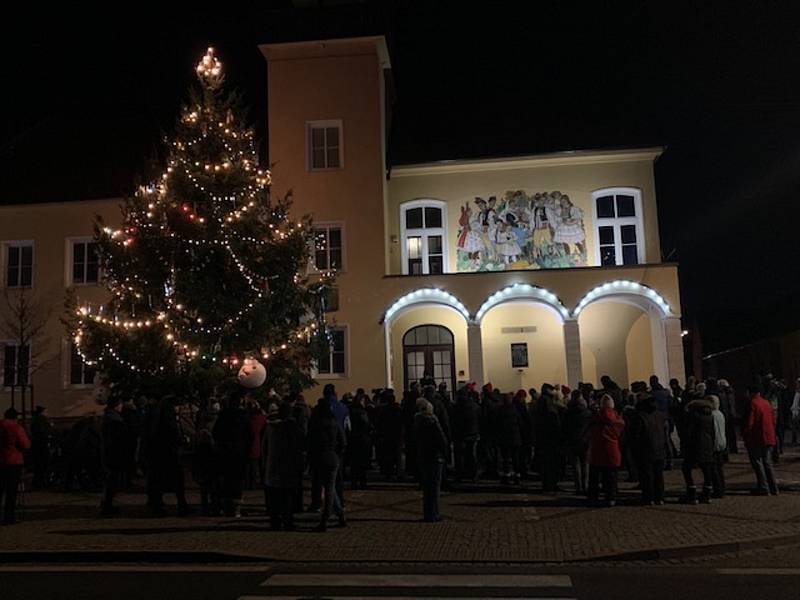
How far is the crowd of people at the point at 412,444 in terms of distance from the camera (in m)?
11.6

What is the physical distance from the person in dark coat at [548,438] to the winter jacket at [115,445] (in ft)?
23.4

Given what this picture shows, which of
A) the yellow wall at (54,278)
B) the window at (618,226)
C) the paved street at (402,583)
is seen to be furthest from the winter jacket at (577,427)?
the yellow wall at (54,278)

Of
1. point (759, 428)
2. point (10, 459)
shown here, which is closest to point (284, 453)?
point (10, 459)

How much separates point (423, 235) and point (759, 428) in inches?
557

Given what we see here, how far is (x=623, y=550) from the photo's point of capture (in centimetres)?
955

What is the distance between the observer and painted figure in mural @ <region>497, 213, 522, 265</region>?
2458 centimetres

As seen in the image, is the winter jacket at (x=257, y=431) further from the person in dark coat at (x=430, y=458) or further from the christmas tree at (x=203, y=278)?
the person in dark coat at (x=430, y=458)

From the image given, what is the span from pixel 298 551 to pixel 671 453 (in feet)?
33.8

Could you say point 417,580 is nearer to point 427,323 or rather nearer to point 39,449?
point 39,449

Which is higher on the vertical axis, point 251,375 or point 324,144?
point 324,144

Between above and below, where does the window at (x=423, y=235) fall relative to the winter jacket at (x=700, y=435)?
above

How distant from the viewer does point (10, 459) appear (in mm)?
12367

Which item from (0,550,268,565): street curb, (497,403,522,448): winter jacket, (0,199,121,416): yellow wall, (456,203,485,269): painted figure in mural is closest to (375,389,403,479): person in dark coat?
(497,403,522,448): winter jacket

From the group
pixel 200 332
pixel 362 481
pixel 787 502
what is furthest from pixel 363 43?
pixel 787 502
